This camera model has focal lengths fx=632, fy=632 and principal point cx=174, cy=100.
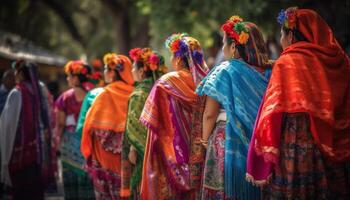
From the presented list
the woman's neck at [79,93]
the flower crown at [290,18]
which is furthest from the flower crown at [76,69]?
the flower crown at [290,18]

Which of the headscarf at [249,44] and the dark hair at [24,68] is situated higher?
the dark hair at [24,68]

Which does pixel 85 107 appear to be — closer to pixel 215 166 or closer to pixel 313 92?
pixel 215 166

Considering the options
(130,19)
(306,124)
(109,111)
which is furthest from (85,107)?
(130,19)

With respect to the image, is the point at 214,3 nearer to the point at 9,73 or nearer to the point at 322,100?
the point at 9,73

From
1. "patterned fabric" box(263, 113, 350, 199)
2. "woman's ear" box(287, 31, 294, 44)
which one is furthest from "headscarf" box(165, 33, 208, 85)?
"patterned fabric" box(263, 113, 350, 199)

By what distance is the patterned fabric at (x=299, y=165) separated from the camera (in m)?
4.91

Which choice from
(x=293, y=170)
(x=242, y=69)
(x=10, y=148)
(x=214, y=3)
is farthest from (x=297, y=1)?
(x=293, y=170)

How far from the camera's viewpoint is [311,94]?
493cm

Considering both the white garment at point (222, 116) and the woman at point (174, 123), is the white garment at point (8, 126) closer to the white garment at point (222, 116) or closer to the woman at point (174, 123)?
the woman at point (174, 123)

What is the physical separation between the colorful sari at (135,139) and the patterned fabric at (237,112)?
6.14 feet

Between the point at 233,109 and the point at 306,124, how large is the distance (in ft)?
2.73

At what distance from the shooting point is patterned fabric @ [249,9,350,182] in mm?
4867

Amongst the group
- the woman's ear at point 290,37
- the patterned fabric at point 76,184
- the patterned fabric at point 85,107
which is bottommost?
the patterned fabric at point 76,184

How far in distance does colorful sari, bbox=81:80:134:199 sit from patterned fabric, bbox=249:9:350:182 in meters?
3.57
